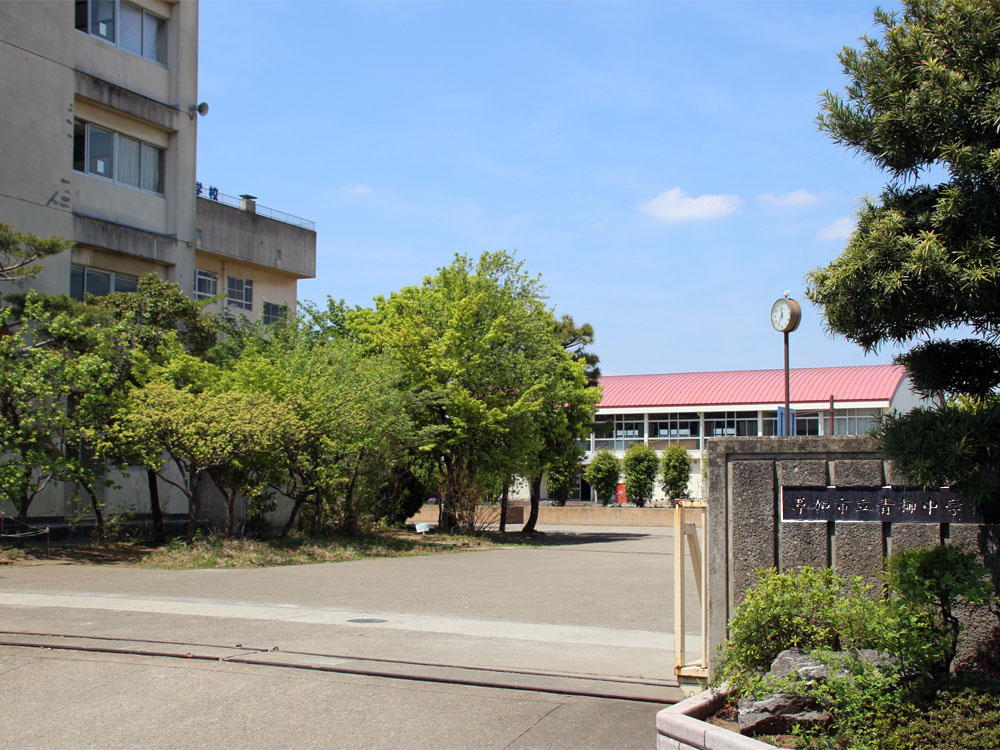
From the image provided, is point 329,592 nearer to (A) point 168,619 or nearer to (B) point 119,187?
(A) point 168,619

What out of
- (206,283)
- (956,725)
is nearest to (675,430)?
(206,283)

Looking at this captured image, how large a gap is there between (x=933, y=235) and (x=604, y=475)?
4834 centimetres

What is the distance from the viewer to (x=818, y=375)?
2245 inches

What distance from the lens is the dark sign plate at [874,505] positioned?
6.54 m

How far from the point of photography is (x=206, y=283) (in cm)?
Result: 3603

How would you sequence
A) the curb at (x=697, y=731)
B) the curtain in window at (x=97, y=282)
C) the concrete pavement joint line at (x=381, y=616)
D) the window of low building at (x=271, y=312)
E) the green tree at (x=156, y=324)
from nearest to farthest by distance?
the curb at (x=697, y=731)
the concrete pavement joint line at (x=381, y=616)
the green tree at (x=156, y=324)
the curtain in window at (x=97, y=282)
the window of low building at (x=271, y=312)

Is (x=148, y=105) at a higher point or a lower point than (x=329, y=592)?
higher

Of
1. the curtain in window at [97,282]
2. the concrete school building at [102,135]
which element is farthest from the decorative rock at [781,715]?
the curtain in window at [97,282]

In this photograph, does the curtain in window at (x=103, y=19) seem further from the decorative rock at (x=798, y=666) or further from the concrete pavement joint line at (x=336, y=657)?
the decorative rock at (x=798, y=666)

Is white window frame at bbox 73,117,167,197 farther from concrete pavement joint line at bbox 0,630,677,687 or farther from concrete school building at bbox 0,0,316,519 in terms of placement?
concrete pavement joint line at bbox 0,630,677,687

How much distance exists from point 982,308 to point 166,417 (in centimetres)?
1824

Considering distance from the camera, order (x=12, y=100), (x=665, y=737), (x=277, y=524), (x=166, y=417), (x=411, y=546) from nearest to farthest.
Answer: (x=665, y=737), (x=166, y=417), (x=12, y=100), (x=411, y=546), (x=277, y=524)

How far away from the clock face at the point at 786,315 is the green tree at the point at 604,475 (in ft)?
140

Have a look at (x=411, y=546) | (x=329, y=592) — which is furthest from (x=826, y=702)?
(x=411, y=546)
